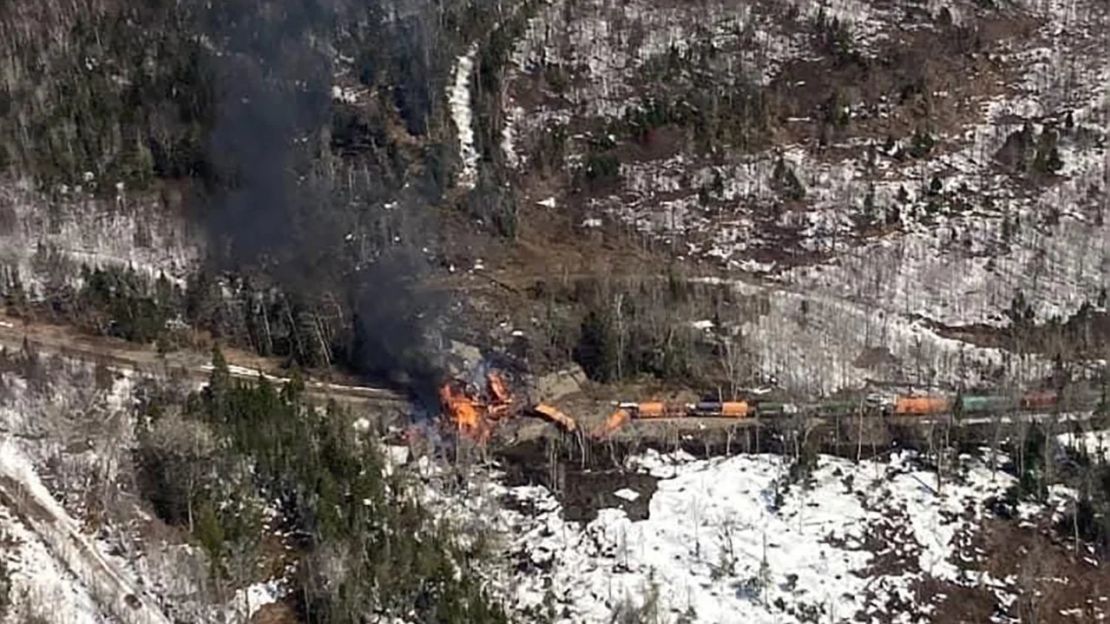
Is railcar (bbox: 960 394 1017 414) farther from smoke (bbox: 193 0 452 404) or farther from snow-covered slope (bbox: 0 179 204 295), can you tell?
snow-covered slope (bbox: 0 179 204 295)

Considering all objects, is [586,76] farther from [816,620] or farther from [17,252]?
[816,620]

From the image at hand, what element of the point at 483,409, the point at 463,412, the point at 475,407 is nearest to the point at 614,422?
the point at 483,409

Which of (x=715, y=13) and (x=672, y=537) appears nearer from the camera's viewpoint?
(x=672, y=537)

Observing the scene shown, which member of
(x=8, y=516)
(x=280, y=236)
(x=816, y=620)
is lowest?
(x=816, y=620)

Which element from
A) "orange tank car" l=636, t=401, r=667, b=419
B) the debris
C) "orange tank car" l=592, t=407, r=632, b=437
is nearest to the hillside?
"orange tank car" l=636, t=401, r=667, b=419

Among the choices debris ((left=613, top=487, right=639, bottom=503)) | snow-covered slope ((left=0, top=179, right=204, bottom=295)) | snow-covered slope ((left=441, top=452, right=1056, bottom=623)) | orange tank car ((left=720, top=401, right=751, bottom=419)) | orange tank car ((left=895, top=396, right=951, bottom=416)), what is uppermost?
snow-covered slope ((left=0, top=179, right=204, bottom=295))

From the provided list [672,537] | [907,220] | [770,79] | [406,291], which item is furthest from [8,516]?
[770,79]

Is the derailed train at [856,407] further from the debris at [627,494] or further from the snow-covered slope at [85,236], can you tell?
the snow-covered slope at [85,236]

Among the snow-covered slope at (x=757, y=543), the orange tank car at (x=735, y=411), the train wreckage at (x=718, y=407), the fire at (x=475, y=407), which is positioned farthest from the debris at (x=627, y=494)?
the orange tank car at (x=735, y=411)
